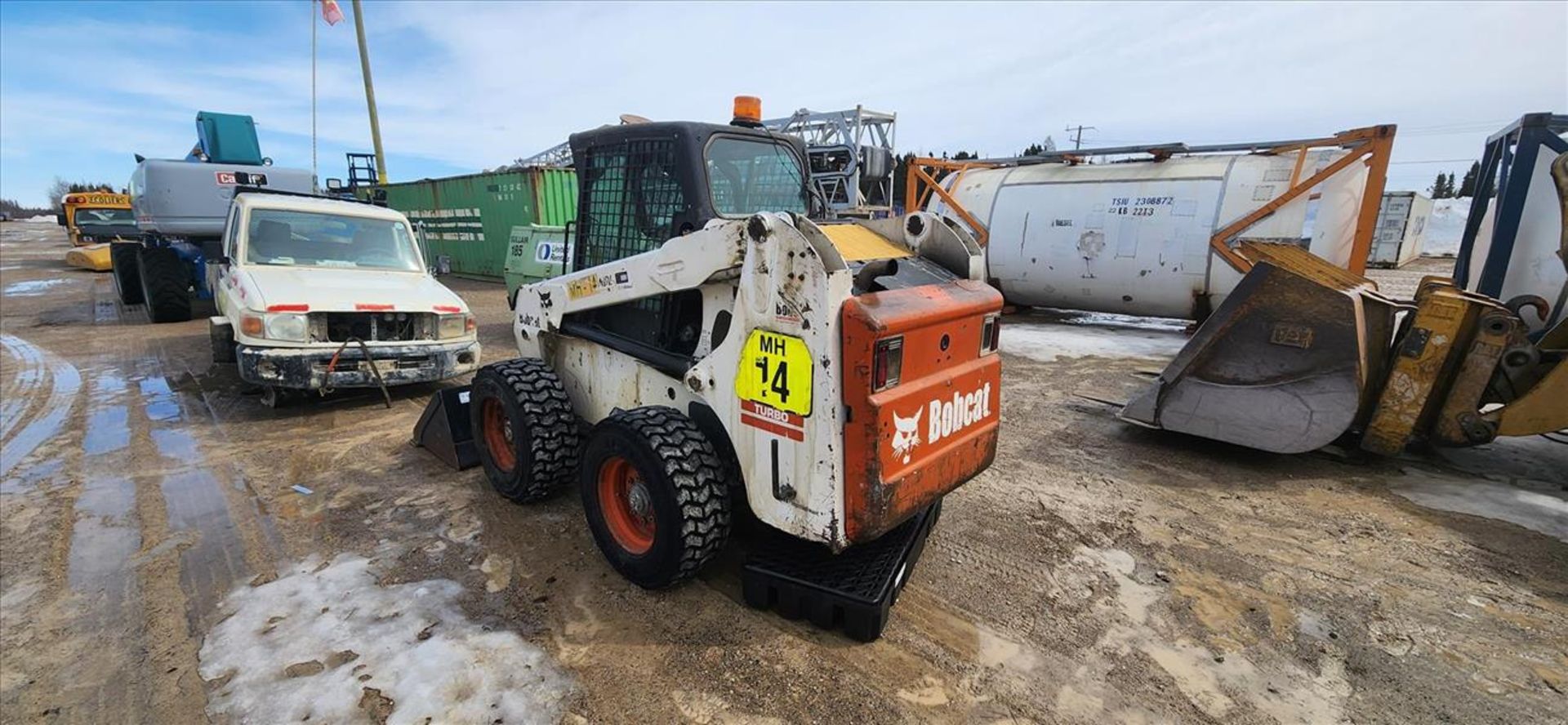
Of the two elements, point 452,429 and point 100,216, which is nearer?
point 452,429

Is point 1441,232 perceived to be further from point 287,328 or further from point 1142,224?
point 287,328

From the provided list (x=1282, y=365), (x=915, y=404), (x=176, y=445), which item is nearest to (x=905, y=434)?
(x=915, y=404)

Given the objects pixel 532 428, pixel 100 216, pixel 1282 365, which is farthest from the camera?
pixel 100 216

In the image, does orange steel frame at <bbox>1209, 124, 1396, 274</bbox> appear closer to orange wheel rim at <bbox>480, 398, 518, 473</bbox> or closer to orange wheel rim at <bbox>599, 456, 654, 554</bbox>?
orange wheel rim at <bbox>599, 456, 654, 554</bbox>

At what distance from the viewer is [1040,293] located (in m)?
10.4

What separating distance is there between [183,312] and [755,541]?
11.2 m

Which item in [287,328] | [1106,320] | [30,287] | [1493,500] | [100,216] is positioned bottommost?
[1106,320]

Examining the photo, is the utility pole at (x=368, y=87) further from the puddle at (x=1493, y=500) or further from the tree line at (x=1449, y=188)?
the tree line at (x=1449, y=188)

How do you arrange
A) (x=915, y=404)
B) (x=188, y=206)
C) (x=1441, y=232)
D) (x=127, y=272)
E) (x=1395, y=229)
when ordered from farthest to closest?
(x=1441, y=232)
(x=1395, y=229)
(x=127, y=272)
(x=188, y=206)
(x=915, y=404)

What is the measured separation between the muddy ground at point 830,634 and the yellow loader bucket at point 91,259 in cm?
1803

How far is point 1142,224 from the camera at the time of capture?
355 inches

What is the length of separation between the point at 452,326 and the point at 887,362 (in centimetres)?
499

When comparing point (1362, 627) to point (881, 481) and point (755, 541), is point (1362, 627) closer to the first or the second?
point (881, 481)

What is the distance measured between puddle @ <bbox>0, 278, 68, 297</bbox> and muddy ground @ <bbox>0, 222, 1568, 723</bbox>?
1296 centimetres
